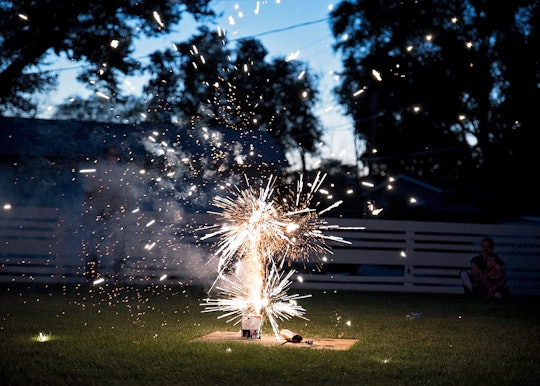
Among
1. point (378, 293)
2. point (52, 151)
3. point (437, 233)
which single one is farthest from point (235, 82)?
point (52, 151)

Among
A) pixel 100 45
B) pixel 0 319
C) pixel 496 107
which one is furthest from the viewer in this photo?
pixel 496 107

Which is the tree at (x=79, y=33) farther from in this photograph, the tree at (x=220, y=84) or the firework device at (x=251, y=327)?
the firework device at (x=251, y=327)

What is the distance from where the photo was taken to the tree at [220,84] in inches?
585

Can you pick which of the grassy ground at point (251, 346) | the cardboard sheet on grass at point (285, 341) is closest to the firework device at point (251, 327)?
the cardboard sheet on grass at point (285, 341)

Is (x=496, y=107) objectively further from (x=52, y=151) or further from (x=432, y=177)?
(x=52, y=151)

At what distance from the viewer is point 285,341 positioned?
9.59 metres

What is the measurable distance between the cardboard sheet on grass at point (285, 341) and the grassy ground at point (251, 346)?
0.69 feet

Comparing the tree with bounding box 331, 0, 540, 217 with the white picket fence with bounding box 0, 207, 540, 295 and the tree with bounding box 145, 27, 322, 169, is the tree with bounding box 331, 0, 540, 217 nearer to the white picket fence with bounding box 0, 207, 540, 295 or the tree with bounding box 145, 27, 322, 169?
the tree with bounding box 145, 27, 322, 169

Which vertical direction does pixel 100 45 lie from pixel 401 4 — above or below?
below

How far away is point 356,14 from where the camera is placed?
98.8 feet

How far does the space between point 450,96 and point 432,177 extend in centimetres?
1105

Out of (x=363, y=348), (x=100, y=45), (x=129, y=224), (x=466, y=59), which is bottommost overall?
(x=363, y=348)

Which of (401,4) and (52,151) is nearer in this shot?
(52,151)

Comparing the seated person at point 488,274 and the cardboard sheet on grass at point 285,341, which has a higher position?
the seated person at point 488,274
